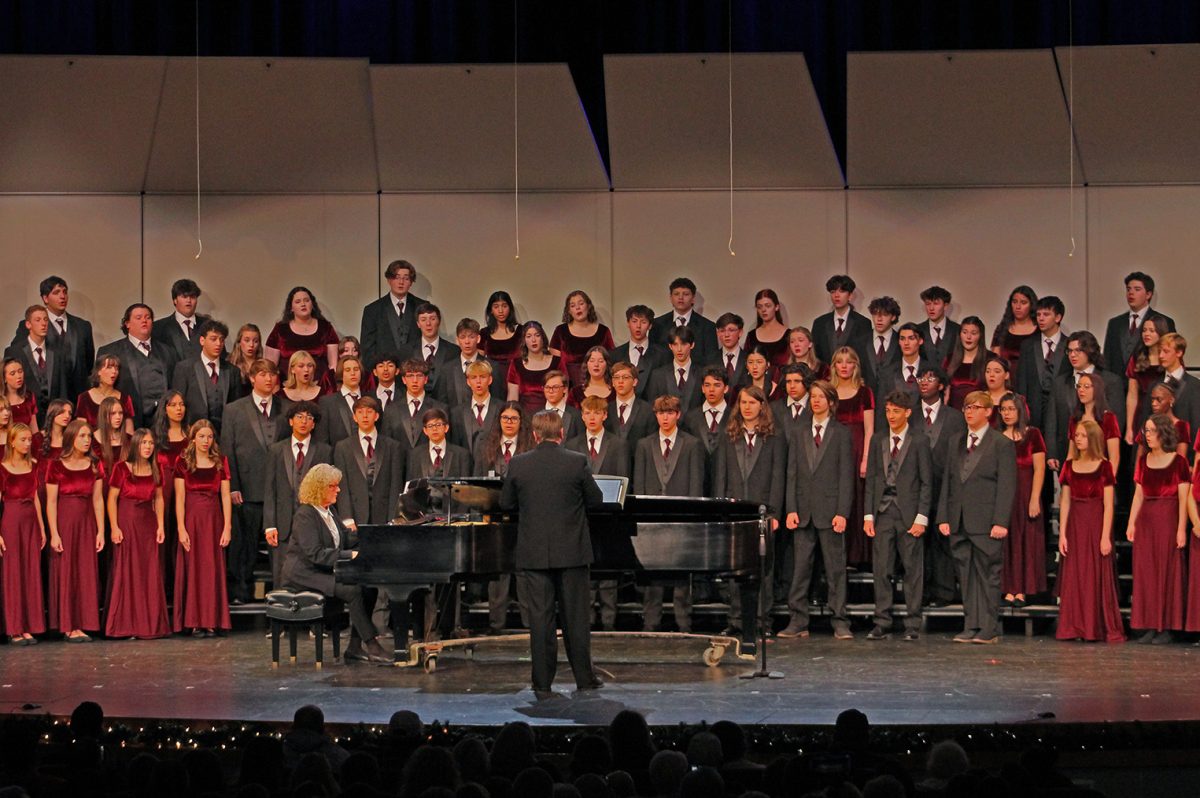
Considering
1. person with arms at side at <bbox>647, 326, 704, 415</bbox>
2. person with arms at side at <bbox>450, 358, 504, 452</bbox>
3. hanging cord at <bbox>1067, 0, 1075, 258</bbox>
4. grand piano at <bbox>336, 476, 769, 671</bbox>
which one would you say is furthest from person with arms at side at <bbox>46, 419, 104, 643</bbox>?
hanging cord at <bbox>1067, 0, 1075, 258</bbox>

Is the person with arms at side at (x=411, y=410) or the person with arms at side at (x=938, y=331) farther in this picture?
the person with arms at side at (x=938, y=331)

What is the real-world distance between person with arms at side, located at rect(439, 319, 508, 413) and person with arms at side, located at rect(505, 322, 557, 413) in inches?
4.3

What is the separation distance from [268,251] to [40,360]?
2199 millimetres

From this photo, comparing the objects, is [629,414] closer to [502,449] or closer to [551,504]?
[502,449]

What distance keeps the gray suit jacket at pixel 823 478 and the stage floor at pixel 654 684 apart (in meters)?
0.74

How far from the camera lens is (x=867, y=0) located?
11094 millimetres

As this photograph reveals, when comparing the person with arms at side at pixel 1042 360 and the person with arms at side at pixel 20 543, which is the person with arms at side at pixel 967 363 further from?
the person with arms at side at pixel 20 543

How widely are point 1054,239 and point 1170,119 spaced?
1.25m

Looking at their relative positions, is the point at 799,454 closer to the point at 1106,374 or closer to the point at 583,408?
the point at 583,408

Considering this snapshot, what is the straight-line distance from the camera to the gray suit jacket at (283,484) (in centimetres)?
959

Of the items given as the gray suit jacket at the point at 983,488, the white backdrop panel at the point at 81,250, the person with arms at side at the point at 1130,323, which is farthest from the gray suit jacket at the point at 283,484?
the person with arms at side at the point at 1130,323

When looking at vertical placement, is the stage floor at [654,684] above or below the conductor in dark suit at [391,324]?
below

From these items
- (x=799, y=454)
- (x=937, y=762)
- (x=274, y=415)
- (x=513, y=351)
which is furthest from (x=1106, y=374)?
(x=937, y=762)

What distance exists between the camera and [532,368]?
10.5 meters
